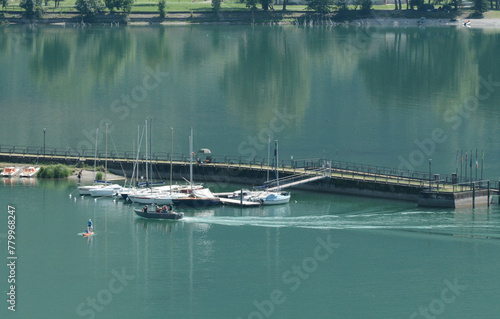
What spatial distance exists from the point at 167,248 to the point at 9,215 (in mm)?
16567

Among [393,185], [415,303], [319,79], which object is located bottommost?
[415,303]

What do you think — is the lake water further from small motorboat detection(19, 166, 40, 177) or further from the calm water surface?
small motorboat detection(19, 166, 40, 177)

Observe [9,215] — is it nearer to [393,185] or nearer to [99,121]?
[393,185]

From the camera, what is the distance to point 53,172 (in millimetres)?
104625

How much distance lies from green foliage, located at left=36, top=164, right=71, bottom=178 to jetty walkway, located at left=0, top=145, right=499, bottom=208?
2.82 m

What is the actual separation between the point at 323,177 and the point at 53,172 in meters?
28.0

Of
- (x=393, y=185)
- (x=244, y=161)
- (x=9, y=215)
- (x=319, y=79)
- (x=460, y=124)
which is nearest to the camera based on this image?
(x=9, y=215)

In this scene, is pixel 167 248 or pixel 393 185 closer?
pixel 167 248

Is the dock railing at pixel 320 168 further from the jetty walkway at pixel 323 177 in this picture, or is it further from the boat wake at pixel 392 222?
the boat wake at pixel 392 222

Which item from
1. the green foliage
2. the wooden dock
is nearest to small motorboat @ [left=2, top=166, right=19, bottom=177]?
the green foliage

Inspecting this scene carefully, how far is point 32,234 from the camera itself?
86.2 metres

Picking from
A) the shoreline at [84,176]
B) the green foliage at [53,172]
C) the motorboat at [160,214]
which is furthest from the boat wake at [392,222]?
the green foliage at [53,172]

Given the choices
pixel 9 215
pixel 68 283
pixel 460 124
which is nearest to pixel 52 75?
pixel 460 124

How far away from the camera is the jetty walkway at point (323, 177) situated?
309 feet
